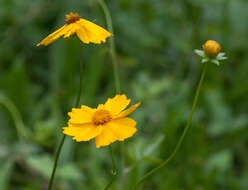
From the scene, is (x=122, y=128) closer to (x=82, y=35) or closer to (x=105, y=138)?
(x=105, y=138)

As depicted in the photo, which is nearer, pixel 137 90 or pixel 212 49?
pixel 212 49

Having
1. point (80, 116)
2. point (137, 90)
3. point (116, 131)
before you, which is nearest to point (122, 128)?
point (116, 131)

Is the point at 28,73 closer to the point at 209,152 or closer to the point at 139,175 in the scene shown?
the point at 139,175

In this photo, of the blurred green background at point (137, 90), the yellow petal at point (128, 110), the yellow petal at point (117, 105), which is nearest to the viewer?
the yellow petal at point (128, 110)

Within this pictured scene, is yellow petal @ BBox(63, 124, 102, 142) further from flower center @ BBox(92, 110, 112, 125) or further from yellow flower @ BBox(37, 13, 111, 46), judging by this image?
yellow flower @ BBox(37, 13, 111, 46)

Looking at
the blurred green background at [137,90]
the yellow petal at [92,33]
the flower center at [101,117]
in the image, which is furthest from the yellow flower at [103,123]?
the blurred green background at [137,90]

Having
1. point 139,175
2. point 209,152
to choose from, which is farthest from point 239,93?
point 139,175

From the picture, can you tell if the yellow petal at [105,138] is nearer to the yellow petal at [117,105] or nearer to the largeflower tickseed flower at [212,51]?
the yellow petal at [117,105]
